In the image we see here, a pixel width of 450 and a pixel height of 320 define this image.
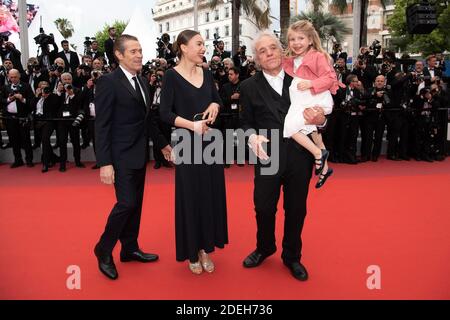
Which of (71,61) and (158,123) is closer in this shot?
(158,123)

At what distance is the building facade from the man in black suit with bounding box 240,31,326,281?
51375 mm

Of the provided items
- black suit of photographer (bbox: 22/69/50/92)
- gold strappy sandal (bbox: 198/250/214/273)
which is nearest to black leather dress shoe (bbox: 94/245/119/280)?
gold strappy sandal (bbox: 198/250/214/273)

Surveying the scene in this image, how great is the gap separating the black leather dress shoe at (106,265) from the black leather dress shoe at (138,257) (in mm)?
259

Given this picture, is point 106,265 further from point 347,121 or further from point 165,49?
point 165,49

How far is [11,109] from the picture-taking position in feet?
26.3

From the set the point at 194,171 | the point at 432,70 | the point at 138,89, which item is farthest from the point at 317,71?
the point at 432,70

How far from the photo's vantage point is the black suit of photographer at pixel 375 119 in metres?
8.30

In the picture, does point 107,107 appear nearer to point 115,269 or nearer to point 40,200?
point 115,269

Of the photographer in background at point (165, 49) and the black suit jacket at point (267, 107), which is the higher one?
the photographer in background at point (165, 49)

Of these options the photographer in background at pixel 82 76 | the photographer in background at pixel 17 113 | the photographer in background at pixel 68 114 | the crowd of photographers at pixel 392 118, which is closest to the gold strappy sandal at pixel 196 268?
the photographer in background at pixel 68 114

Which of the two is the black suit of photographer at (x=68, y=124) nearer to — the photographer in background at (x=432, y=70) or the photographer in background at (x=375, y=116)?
the photographer in background at (x=375, y=116)

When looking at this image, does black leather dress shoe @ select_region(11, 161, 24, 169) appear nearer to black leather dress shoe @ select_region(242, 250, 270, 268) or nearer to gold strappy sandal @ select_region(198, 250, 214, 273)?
gold strappy sandal @ select_region(198, 250, 214, 273)

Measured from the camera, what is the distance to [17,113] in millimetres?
8000

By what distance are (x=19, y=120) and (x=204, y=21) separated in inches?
2239
